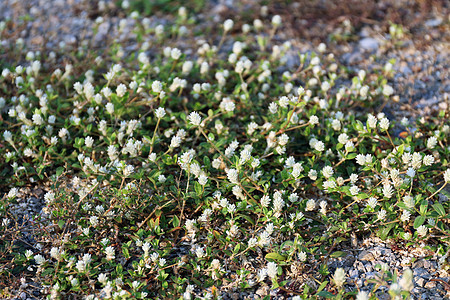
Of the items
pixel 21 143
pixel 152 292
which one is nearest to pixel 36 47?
pixel 21 143

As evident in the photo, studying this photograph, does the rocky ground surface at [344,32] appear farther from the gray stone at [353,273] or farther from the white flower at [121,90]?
the gray stone at [353,273]

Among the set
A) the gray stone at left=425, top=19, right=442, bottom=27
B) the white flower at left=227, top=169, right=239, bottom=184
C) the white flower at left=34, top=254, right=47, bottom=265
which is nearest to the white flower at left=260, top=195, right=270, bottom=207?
the white flower at left=227, top=169, right=239, bottom=184

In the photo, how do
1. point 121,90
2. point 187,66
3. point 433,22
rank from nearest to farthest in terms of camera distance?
1. point 121,90
2. point 187,66
3. point 433,22

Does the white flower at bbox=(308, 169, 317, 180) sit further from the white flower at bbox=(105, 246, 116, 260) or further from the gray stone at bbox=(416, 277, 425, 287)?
the white flower at bbox=(105, 246, 116, 260)

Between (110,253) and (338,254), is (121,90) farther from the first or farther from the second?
(338,254)

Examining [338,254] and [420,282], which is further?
[338,254]

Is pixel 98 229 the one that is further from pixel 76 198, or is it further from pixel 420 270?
pixel 420 270

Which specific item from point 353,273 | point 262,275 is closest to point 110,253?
point 262,275
